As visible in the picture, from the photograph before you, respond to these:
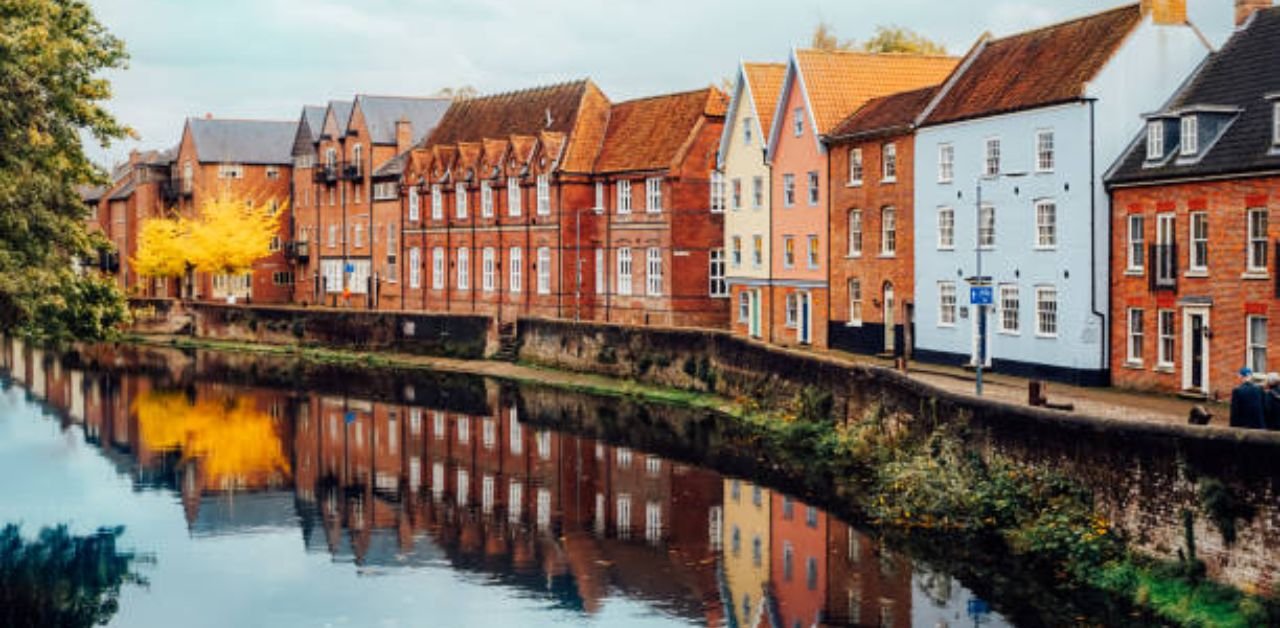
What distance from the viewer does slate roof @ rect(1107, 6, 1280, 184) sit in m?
32.6

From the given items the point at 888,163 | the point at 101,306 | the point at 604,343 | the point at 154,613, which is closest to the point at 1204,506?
the point at 154,613

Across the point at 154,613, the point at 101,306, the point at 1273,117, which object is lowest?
the point at 154,613

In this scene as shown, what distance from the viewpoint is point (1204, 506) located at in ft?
72.2

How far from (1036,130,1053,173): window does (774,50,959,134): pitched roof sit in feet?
38.7

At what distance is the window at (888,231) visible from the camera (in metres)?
47.3

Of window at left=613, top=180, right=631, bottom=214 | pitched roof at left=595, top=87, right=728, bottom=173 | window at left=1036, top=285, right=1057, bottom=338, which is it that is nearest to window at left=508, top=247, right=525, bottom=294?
pitched roof at left=595, top=87, right=728, bottom=173

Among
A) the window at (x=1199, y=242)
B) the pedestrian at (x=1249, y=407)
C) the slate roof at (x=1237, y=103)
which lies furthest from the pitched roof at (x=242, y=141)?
the pedestrian at (x=1249, y=407)

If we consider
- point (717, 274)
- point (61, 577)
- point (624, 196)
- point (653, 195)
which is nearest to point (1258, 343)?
point (61, 577)

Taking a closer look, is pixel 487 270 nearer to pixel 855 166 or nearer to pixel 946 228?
pixel 855 166

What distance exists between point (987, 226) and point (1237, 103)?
9.06 m

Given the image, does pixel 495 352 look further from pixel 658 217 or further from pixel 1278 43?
pixel 1278 43

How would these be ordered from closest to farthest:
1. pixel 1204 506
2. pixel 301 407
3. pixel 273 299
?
pixel 1204 506, pixel 301 407, pixel 273 299

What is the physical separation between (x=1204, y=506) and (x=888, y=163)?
86.8 feet

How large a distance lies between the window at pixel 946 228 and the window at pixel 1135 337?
7642mm
